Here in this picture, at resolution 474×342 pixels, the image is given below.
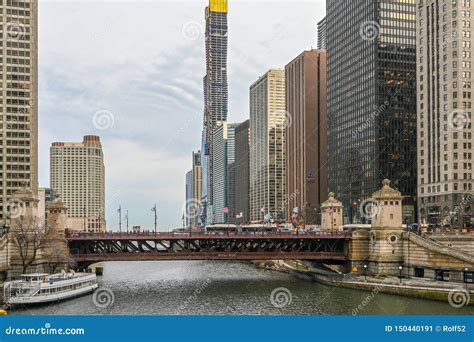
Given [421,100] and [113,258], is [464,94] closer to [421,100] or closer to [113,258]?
[421,100]

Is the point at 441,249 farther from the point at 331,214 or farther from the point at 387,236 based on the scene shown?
the point at 331,214

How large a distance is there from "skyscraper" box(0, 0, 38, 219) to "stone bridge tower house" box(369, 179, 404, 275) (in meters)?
92.7

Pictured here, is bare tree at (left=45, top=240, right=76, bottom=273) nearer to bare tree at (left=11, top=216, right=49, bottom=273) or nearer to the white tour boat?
bare tree at (left=11, top=216, right=49, bottom=273)

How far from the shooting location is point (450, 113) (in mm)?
147375

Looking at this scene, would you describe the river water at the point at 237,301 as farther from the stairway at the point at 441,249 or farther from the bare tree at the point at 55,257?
the stairway at the point at 441,249

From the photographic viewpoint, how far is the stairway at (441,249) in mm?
89262

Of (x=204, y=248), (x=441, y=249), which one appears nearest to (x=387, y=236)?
(x=441, y=249)

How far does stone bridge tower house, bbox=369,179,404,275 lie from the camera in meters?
102

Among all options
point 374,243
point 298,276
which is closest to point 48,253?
point 298,276

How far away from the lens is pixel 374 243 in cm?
10569

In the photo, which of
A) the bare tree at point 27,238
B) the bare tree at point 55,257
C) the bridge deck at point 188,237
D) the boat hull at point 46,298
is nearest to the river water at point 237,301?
the boat hull at point 46,298

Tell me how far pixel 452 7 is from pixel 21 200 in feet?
345

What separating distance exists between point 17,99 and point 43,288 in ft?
306

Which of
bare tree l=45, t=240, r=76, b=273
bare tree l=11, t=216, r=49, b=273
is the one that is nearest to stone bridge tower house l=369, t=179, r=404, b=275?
bare tree l=45, t=240, r=76, b=273
